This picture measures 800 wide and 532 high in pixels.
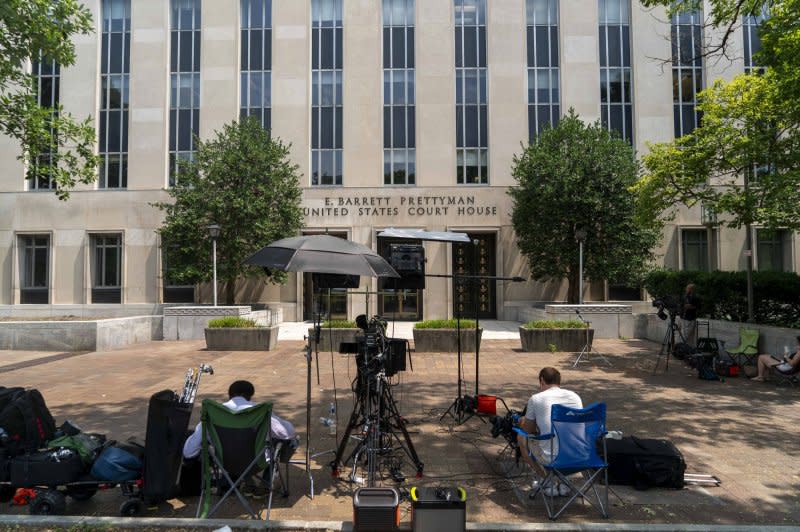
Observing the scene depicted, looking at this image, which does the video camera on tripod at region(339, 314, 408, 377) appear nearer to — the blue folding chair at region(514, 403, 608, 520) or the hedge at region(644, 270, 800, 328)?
the blue folding chair at region(514, 403, 608, 520)

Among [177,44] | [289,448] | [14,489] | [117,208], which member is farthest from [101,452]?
[177,44]

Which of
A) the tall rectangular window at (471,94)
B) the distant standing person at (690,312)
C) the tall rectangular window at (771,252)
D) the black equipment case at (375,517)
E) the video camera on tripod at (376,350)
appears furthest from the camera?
the tall rectangular window at (471,94)

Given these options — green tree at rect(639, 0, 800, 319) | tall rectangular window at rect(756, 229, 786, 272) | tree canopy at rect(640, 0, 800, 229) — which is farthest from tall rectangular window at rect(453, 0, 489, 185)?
tall rectangular window at rect(756, 229, 786, 272)

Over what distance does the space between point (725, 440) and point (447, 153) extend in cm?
1868

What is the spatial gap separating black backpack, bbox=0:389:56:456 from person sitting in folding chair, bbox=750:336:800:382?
12108mm

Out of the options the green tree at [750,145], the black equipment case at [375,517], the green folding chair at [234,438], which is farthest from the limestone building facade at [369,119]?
the black equipment case at [375,517]

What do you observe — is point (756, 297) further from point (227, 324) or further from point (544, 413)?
point (227, 324)

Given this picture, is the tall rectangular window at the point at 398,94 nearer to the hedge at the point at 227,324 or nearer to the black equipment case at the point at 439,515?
the hedge at the point at 227,324

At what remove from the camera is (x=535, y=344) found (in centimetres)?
1400

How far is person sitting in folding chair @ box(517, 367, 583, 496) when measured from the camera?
4.54m

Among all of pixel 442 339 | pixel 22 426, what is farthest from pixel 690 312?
pixel 22 426

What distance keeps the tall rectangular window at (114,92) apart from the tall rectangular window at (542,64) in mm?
20475

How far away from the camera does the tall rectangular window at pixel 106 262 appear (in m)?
23.6

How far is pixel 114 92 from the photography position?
24406 millimetres
